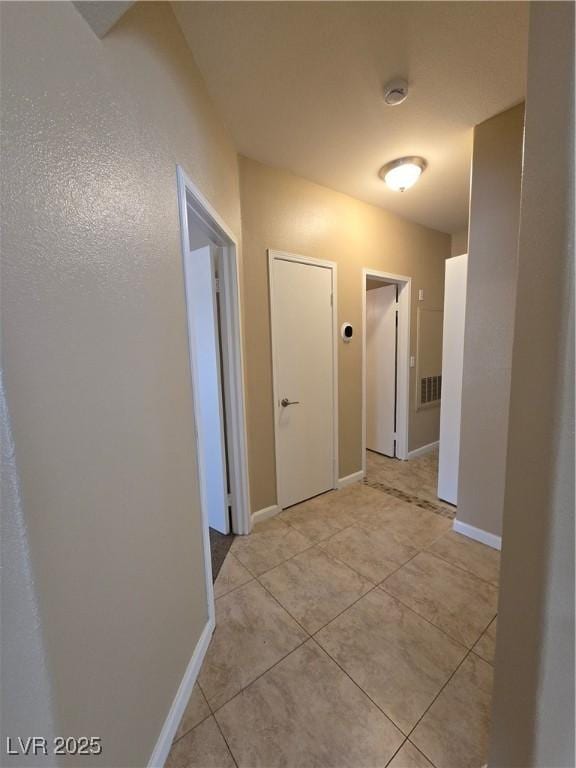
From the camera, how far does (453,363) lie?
236 centimetres

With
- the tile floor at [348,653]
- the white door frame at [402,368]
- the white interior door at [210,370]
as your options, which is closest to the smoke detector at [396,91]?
the white interior door at [210,370]

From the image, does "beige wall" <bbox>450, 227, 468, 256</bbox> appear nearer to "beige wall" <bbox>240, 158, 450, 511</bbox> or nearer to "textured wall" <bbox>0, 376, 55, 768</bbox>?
"beige wall" <bbox>240, 158, 450, 511</bbox>

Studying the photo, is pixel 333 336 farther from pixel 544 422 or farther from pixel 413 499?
pixel 544 422

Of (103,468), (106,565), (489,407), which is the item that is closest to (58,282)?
(103,468)

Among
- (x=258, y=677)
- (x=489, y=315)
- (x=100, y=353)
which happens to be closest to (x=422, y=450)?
(x=489, y=315)

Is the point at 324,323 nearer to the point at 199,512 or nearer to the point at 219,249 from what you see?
the point at 219,249

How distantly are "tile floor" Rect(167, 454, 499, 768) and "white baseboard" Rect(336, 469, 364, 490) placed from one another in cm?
60

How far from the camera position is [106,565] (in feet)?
2.54

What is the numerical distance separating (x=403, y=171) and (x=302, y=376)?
5.53ft

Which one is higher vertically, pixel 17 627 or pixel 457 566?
pixel 17 627

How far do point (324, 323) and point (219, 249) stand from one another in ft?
3.50

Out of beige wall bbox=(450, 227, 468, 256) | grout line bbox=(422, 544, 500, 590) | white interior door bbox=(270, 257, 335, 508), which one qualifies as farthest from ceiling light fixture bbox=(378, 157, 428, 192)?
grout line bbox=(422, 544, 500, 590)

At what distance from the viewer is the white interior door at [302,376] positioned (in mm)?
2350

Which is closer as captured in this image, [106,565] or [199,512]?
[106,565]
